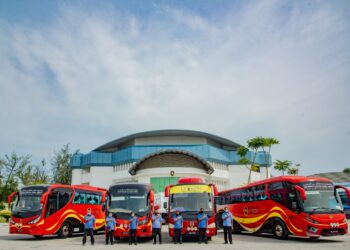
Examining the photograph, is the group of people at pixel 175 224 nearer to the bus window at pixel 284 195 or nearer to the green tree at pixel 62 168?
the bus window at pixel 284 195

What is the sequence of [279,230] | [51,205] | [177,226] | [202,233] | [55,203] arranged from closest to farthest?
[177,226], [202,233], [279,230], [51,205], [55,203]

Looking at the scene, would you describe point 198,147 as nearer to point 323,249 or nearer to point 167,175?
point 167,175

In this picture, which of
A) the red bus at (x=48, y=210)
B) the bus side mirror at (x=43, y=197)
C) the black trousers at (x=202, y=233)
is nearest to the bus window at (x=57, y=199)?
the red bus at (x=48, y=210)

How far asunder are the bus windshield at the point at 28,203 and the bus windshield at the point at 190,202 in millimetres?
6967

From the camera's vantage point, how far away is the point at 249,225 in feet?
59.1

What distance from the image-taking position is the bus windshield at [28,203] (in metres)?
16.3

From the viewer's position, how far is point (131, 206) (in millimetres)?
15492

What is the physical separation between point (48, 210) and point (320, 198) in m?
13.4

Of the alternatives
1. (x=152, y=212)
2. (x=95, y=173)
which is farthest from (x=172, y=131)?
(x=152, y=212)

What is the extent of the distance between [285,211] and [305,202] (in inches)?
45.8

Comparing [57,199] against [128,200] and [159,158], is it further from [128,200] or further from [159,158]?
[159,158]

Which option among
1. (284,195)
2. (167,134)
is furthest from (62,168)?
(284,195)

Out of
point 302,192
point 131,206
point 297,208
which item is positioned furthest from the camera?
point 131,206

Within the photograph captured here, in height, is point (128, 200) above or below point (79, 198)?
below
